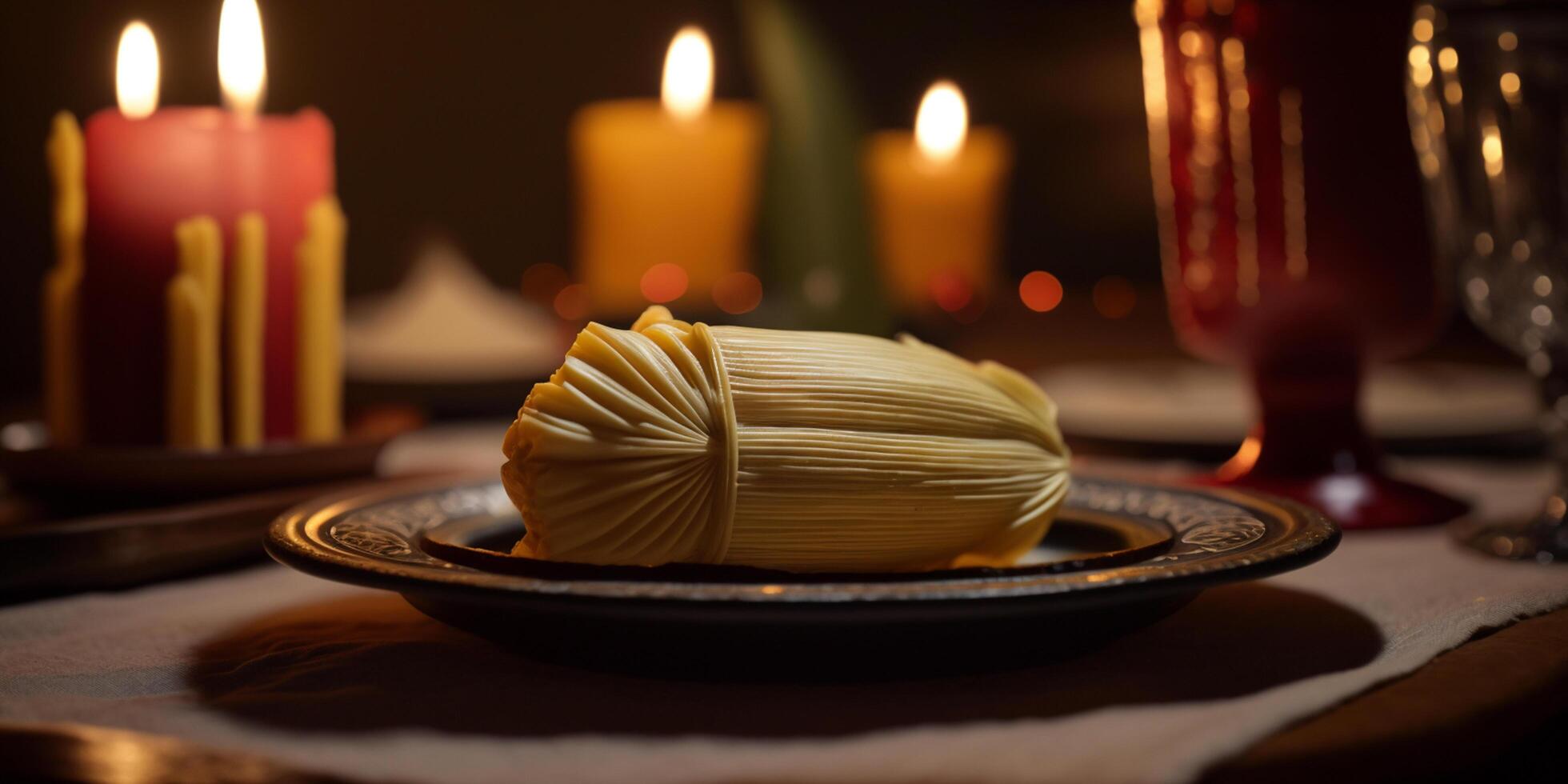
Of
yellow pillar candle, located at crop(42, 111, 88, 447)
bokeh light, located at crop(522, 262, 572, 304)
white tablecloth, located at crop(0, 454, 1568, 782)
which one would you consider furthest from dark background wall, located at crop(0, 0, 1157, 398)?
white tablecloth, located at crop(0, 454, 1568, 782)

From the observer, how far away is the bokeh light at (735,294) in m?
0.83

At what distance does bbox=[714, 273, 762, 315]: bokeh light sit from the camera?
0.83 metres

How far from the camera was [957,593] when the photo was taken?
0.28 meters

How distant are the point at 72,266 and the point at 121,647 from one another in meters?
0.29

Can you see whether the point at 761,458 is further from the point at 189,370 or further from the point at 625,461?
the point at 189,370

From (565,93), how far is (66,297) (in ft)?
4.94

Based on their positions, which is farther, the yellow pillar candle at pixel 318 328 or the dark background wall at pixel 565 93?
the dark background wall at pixel 565 93

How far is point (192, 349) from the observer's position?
1.79 ft

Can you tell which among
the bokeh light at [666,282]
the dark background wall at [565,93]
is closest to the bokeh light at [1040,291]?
the dark background wall at [565,93]

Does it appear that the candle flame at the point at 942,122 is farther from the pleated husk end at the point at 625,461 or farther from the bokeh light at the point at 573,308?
the pleated husk end at the point at 625,461

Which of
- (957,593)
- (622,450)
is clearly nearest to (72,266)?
(622,450)

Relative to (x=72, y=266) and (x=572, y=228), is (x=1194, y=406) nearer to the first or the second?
(x=72, y=266)

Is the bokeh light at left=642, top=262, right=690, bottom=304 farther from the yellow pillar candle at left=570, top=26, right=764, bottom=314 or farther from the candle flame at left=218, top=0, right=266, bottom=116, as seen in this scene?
the candle flame at left=218, top=0, right=266, bottom=116

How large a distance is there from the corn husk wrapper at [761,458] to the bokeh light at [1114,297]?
1.61 metres
